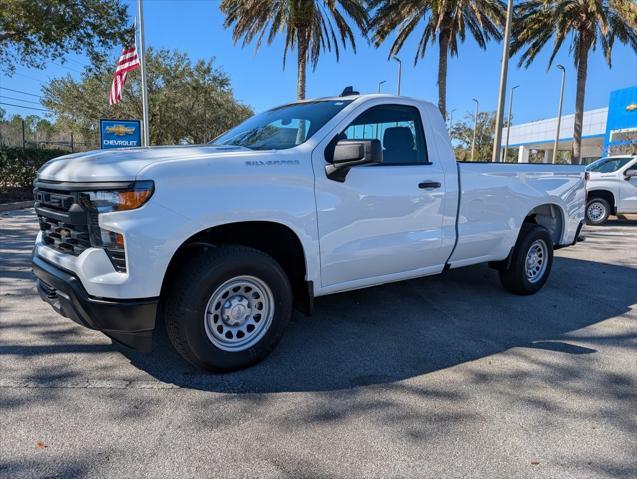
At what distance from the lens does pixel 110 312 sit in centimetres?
288

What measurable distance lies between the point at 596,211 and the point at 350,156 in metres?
11.5

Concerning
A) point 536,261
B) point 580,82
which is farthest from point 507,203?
point 580,82

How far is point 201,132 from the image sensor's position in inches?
1313

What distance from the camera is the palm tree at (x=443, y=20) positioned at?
1830cm

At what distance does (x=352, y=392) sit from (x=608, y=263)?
6.14 m

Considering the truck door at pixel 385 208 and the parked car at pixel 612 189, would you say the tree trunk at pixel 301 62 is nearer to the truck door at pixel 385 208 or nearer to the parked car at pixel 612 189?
the parked car at pixel 612 189

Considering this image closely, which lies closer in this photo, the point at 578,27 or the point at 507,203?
the point at 507,203

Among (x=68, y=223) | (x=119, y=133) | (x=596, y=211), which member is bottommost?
(x=596, y=211)

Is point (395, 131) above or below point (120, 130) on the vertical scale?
below

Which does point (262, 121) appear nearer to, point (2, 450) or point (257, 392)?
point (257, 392)

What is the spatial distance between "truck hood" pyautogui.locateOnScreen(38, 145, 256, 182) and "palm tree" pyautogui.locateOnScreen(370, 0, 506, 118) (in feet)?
54.1

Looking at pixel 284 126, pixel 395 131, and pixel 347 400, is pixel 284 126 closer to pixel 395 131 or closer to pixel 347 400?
pixel 395 131

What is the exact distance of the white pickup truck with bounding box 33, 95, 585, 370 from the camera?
114 inches

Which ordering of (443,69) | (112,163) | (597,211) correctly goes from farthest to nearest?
(443,69)
(597,211)
(112,163)
